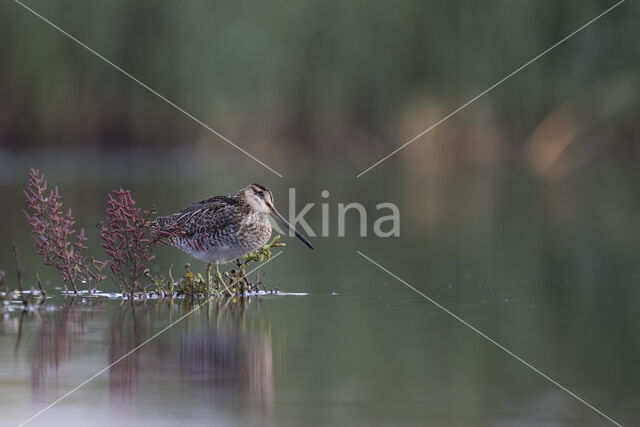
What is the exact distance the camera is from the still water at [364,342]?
5.87m

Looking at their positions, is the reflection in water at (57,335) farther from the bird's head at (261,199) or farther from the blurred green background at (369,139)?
the bird's head at (261,199)

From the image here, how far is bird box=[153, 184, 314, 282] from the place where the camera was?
33.4 feet

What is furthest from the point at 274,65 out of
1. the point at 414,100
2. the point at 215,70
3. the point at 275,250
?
the point at 275,250

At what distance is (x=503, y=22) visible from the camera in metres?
20.6

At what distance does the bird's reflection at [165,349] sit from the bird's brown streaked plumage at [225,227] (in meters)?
0.78

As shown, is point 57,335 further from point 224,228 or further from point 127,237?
point 224,228

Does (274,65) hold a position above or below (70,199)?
above

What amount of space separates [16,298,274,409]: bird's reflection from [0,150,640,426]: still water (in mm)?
18

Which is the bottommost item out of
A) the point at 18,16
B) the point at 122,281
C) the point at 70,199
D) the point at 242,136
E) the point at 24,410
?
the point at 24,410

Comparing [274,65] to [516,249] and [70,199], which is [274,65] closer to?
[70,199]

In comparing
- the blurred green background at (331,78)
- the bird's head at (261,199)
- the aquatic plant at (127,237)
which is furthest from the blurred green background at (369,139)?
the bird's head at (261,199)

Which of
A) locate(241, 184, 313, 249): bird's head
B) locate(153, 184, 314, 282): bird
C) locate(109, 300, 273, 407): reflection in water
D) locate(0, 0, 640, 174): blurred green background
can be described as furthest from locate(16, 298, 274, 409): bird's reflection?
locate(0, 0, 640, 174): blurred green background

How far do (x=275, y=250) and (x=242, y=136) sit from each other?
11026mm

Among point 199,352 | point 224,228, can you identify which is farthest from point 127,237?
point 199,352
